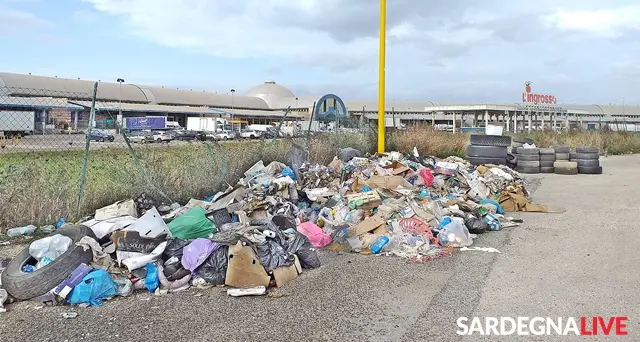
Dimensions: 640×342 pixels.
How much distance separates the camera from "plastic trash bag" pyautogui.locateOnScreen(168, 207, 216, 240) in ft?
21.3

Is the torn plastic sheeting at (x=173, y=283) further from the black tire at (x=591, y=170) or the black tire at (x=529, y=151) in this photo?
the black tire at (x=591, y=170)

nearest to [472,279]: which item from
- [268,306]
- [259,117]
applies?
[268,306]

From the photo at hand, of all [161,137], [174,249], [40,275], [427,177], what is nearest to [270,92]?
[161,137]

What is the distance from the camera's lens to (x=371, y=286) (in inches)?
213

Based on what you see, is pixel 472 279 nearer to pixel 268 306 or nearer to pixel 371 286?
pixel 371 286

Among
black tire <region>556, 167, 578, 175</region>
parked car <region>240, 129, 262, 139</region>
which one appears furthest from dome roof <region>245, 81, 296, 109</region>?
black tire <region>556, 167, 578, 175</region>

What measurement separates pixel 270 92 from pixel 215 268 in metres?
121

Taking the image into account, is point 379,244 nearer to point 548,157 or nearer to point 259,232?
point 259,232

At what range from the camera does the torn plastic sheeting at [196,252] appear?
5527 millimetres

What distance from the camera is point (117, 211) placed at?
7.13m

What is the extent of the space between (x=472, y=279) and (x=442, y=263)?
0.74m

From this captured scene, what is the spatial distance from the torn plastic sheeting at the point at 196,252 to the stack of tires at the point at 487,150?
1310cm

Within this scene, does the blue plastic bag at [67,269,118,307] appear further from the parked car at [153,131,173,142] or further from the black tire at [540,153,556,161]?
the parked car at [153,131,173,142]

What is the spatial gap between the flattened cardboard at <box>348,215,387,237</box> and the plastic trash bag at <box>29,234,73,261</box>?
3596 millimetres
